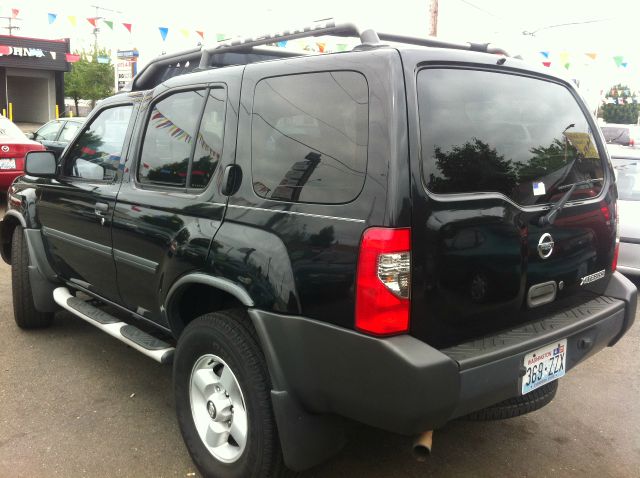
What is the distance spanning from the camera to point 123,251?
3332 millimetres

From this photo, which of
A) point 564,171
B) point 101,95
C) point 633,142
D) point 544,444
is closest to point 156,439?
point 544,444

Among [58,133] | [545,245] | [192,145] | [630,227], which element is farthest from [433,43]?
[58,133]

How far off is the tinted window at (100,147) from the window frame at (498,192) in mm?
2026

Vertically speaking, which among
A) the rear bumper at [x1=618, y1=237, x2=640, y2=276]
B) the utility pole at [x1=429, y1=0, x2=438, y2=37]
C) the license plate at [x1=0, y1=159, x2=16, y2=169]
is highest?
the utility pole at [x1=429, y1=0, x2=438, y2=37]

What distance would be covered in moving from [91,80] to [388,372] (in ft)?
142

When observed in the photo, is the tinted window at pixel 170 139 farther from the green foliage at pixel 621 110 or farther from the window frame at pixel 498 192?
the green foliage at pixel 621 110

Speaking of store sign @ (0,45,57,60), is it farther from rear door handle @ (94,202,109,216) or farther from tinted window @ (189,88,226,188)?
tinted window @ (189,88,226,188)

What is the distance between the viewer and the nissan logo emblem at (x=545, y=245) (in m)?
2.50

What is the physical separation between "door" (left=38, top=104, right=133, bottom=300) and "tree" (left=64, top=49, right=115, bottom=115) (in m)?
39.2

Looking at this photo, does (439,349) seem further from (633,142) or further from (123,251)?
A: (633,142)

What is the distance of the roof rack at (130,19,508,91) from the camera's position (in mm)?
2590

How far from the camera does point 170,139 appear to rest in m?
3.16

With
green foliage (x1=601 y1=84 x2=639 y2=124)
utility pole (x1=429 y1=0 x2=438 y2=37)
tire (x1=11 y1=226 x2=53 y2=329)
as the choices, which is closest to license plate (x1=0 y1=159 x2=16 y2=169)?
tire (x1=11 y1=226 x2=53 y2=329)

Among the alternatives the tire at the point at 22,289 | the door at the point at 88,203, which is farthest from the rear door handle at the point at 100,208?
the tire at the point at 22,289
